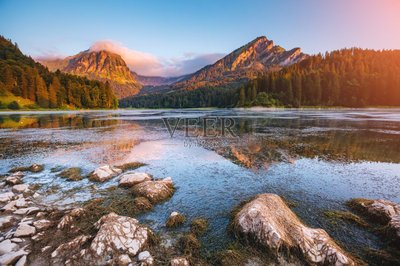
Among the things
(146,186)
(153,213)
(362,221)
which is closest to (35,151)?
(146,186)

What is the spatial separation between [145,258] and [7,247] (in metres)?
4.19

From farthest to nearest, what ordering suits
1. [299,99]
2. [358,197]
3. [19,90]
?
[299,99]
[19,90]
[358,197]

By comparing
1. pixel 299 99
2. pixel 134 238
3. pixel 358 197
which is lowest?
pixel 358 197

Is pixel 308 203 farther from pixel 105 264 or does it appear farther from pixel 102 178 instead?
pixel 102 178

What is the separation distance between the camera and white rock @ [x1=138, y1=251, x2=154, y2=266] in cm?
547

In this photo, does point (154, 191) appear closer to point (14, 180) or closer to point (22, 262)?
point (22, 262)

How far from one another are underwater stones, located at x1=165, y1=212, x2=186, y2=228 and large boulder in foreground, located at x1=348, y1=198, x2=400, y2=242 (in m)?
7.41

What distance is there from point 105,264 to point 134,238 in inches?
39.6

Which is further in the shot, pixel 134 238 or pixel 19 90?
pixel 19 90

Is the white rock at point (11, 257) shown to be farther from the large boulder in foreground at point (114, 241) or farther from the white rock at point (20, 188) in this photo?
the white rock at point (20, 188)

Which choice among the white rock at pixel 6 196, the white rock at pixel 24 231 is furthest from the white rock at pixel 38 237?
the white rock at pixel 6 196

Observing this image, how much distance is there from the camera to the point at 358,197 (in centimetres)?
1021

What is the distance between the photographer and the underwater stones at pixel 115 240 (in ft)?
18.6

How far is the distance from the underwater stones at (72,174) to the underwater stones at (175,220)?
321 inches
